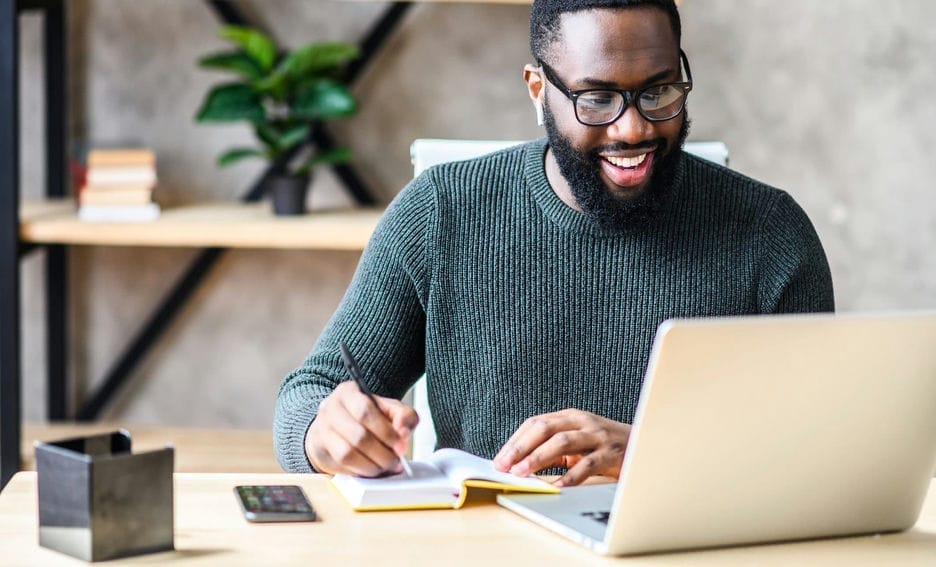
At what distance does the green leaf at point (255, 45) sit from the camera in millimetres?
2211

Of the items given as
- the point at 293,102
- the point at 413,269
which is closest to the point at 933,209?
the point at 293,102

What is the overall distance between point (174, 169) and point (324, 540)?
175 centimetres

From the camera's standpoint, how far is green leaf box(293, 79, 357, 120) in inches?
87.9

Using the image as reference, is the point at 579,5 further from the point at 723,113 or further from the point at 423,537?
the point at 723,113

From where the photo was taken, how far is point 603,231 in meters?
1.42

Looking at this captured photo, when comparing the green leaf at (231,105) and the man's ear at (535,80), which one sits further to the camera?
the green leaf at (231,105)

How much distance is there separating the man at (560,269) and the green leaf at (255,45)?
888 mm

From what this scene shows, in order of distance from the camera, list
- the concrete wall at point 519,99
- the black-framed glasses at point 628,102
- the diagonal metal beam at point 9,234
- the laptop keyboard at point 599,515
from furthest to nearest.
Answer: the concrete wall at point 519,99 < the diagonal metal beam at point 9,234 < the black-framed glasses at point 628,102 < the laptop keyboard at point 599,515

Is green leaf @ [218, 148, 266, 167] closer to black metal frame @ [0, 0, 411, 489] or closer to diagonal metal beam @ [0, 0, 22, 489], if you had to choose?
black metal frame @ [0, 0, 411, 489]

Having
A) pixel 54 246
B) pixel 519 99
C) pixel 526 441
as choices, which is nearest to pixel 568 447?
pixel 526 441

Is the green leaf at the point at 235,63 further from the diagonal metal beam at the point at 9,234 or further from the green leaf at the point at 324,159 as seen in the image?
the diagonal metal beam at the point at 9,234

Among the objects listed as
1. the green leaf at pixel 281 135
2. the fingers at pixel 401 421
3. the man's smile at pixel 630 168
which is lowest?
the fingers at pixel 401 421

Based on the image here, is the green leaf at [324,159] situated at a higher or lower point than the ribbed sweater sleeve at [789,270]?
higher

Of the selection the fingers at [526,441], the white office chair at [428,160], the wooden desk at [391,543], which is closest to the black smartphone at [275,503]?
the wooden desk at [391,543]
